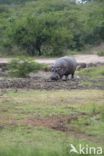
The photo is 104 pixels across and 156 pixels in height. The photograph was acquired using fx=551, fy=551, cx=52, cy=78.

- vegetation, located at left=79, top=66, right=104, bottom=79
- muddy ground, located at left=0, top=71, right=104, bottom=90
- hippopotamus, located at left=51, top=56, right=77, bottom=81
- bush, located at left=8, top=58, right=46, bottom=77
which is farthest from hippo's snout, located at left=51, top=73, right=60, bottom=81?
vegetation, located at left=79, top=66, right=104, bottom=79

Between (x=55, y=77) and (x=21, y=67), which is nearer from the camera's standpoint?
(x=55, y=77)

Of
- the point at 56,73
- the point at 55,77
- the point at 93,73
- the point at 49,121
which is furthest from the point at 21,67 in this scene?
the point at 49,121

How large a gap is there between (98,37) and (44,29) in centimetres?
860

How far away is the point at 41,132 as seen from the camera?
1063 centimetres

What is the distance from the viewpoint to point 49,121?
38.7 feet

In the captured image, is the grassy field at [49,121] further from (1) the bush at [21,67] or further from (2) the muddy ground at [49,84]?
(1) the bush at [21,67]

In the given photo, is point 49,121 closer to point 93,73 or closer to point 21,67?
point 21,67

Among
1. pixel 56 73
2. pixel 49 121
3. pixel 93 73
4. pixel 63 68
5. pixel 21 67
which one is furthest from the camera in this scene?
pixel 93 73

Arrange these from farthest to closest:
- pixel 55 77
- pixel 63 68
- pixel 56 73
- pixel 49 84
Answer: pixel 63 68 < pixel 56 73 < pixel 55 77 < pixel 49 84

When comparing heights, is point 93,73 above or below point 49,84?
below

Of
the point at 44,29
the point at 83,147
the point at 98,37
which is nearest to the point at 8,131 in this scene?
the point at 83,147

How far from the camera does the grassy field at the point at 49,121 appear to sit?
8836mm

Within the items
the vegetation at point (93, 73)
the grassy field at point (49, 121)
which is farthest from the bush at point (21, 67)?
the grassy field at point (49, 121)

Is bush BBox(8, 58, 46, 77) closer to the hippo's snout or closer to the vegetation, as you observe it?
the hippo's snout
